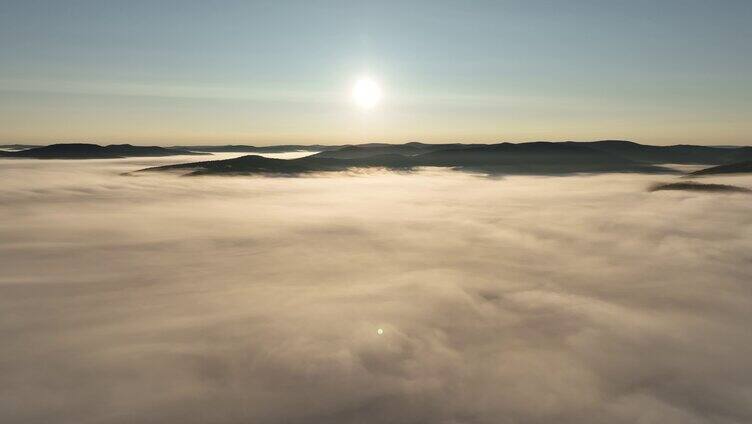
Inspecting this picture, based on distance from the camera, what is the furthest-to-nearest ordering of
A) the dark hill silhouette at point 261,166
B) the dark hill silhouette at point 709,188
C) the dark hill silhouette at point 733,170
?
the dark hill silhouette at point 261,166, the dark hill silhouette at point 733,170, the dark hill silhouette at point 709,188

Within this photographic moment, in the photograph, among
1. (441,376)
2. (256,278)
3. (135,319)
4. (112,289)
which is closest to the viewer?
(441,376)

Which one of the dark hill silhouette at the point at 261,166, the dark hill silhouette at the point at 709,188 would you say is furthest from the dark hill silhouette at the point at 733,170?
the dark hill silhouette at the point at 261,166

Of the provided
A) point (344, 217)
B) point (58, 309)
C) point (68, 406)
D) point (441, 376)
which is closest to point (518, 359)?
point (441, 376)

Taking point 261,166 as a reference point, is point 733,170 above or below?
above

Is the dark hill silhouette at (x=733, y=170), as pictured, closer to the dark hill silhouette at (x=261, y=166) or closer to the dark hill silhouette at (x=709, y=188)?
the dark hill silhouette at (x=709, y=188)

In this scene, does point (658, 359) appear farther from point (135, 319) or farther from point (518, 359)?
point (135, 319)

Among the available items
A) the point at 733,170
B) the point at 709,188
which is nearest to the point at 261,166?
the point at 709,188

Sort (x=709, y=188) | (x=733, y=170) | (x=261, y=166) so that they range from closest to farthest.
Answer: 1. (x=709, y=188)
2. (x=733, y=170)
3. (x=261, y=166)

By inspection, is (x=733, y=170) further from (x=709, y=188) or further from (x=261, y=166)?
(x=261, y=166)

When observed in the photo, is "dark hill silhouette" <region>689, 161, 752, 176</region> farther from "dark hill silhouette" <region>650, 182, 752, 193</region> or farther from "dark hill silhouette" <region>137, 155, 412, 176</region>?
"dark hill silhouette" <region>137, 155, 412, 176</region>

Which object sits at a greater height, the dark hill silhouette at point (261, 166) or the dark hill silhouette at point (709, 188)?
the dark hill silhouette at point (261, 166)

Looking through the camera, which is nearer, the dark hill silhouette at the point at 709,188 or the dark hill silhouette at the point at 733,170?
the dark hill silhouette at the point at 709,188
